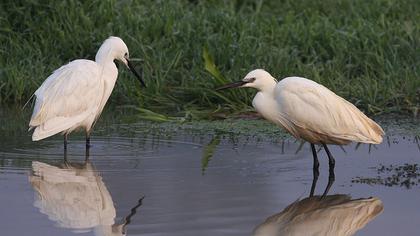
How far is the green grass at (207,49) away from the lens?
1235 cm

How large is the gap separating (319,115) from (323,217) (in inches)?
70.9

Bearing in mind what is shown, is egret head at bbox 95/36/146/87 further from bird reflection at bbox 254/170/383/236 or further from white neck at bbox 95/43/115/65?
bird reflection at bbox 254/170/383/236

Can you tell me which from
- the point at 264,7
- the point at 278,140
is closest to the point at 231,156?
the point at 278,140

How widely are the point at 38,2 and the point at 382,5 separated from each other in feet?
14.8

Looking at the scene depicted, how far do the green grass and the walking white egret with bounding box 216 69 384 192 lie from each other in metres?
2.32

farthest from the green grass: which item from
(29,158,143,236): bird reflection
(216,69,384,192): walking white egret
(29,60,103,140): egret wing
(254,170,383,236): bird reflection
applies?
(254,170,383,236): bird reflection

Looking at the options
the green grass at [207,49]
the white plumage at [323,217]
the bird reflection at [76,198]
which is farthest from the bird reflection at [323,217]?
the green grass at [207,49]

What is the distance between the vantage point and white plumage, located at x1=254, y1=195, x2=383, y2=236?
741cm

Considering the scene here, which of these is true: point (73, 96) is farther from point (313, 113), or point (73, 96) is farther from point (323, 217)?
point (323, 217)

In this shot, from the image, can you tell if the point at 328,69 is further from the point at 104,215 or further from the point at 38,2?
the point at 104,215

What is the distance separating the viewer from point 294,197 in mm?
8461

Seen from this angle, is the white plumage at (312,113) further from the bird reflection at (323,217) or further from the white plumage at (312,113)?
the bird reflection at (323,217)

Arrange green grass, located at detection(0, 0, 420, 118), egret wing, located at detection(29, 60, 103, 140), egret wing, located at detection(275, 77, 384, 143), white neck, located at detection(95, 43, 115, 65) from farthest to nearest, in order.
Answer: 1. green grass, located at detection(0, 0, 420, 118)
2. white neck, located at detection(95, 43, 115, 65)
3. egret wing, located at detection(29, 60, 103, 140)
4. egret wing, located at detection(275, 77, 384, 143)

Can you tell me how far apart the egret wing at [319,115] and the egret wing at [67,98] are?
6.43ft
